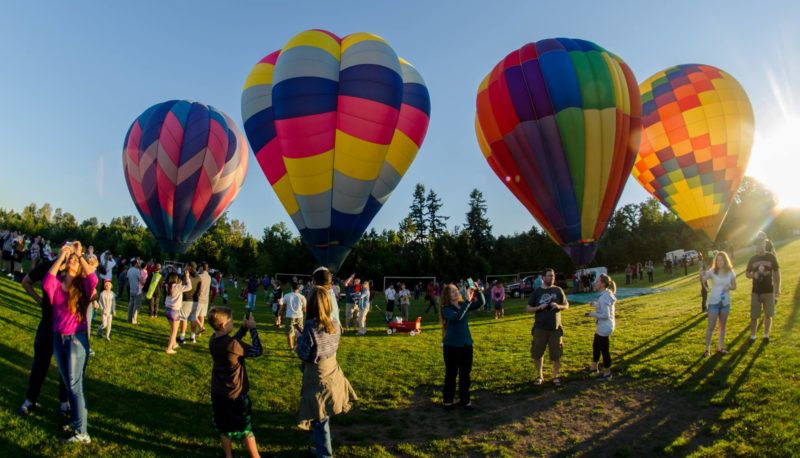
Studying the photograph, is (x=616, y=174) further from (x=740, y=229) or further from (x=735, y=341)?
(x=740, y=229)

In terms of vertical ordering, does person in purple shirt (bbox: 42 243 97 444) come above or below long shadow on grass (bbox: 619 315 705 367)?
above

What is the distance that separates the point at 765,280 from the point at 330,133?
10392mm

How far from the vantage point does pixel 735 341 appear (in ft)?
27.9

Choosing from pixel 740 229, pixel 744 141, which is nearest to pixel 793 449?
pixel 744 141

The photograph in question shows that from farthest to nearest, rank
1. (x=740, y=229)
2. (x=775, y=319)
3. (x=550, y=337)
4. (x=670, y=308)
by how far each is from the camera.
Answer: (x=740, y=229)
(x=670, y=308)
(x=775, y=319)
(x=550, y=337)

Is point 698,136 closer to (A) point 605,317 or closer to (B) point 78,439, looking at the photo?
(A) point 605,317

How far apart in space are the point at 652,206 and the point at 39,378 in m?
83.5

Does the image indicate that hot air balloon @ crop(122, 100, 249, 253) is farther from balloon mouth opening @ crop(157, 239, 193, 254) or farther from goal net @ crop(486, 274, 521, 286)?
goal net @ crop(486, 274, 521, 286)

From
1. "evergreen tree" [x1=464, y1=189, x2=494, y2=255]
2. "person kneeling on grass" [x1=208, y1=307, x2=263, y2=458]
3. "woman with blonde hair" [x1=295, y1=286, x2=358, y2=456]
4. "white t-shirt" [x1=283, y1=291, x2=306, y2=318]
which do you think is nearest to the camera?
"person kneeling on grass" [x1=208, y1=307, x2=263, y2=458]

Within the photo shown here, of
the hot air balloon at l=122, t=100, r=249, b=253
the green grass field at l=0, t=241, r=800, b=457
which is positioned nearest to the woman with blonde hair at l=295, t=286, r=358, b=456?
the green grass field at l=0, t=241, r=800, b=457

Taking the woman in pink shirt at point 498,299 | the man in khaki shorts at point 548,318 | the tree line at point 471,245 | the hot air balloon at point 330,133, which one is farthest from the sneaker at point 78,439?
the tree line at point 471,245

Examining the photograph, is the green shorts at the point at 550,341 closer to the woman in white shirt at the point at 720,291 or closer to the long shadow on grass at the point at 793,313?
the woman in white shirt at the point at 720,291

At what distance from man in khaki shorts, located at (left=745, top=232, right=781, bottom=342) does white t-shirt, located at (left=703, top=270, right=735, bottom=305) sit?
70 centimetres

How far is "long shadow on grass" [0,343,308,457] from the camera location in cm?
511
